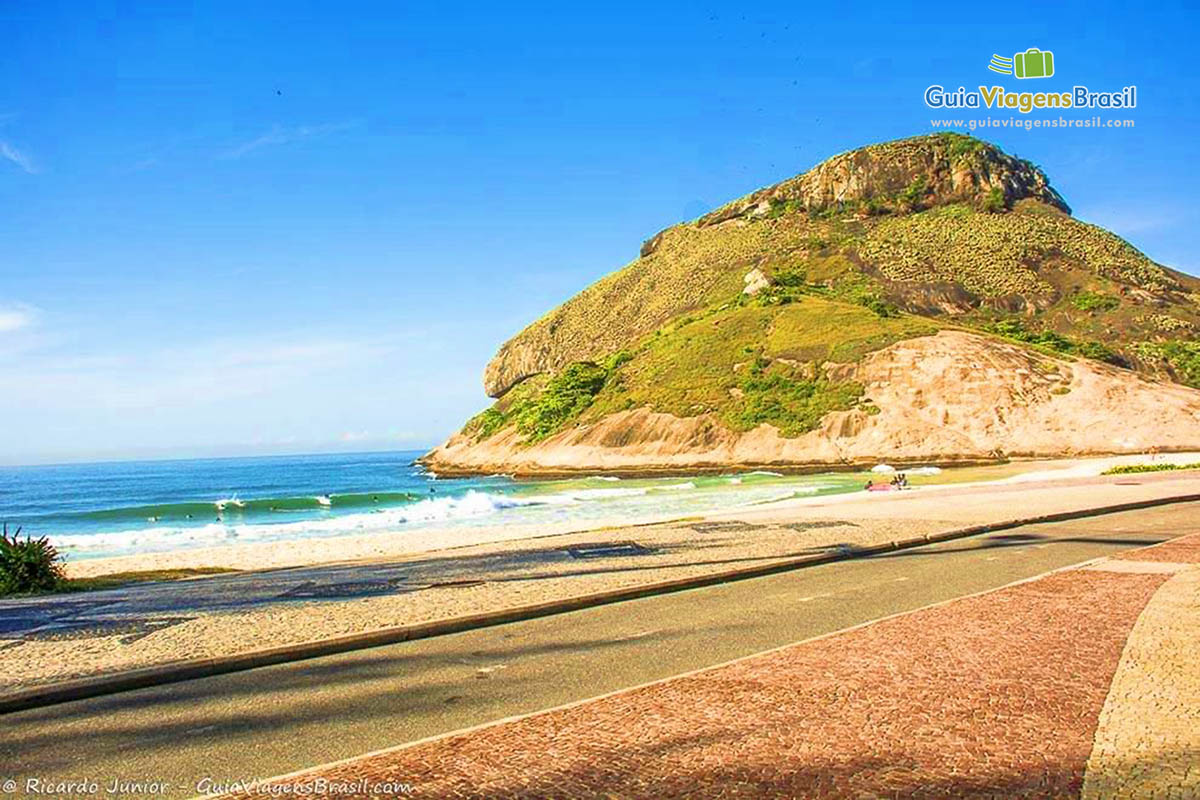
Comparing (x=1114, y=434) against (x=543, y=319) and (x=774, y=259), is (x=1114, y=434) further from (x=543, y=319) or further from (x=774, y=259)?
(x=543, y=319)

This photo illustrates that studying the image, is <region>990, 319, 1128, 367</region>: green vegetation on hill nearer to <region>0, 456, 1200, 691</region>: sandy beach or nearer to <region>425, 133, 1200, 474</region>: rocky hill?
<region>425, 133, 1200, 474</region>: rocky hill

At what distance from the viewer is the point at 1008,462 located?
65.0 m

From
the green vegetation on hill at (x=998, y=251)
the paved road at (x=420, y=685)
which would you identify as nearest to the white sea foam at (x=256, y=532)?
the paved road at (x=420, y=685)

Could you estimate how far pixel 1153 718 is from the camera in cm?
624

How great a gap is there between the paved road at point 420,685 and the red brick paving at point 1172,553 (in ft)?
6.27

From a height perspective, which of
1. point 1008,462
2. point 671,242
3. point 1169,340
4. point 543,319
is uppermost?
point 671,242

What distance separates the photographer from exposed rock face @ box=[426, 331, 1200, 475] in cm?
6750

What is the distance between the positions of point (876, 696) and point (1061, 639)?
119 inches

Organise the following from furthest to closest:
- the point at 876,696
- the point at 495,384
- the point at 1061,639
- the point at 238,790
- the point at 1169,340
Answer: the point at 495,384 → the point at 1169,340 → the point at 1061,639 → the point at 876,696 → the point at 238,790

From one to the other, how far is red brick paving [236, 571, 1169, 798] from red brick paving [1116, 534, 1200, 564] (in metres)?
6.37

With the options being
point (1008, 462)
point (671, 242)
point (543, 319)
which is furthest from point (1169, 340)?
point (543, 319)

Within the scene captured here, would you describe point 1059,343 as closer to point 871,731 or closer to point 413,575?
point 413,575

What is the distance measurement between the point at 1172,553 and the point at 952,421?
200ft

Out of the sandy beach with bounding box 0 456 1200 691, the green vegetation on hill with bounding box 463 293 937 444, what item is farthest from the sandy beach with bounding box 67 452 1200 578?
the green vegetation on hill with bounding box 463 293 937 444
